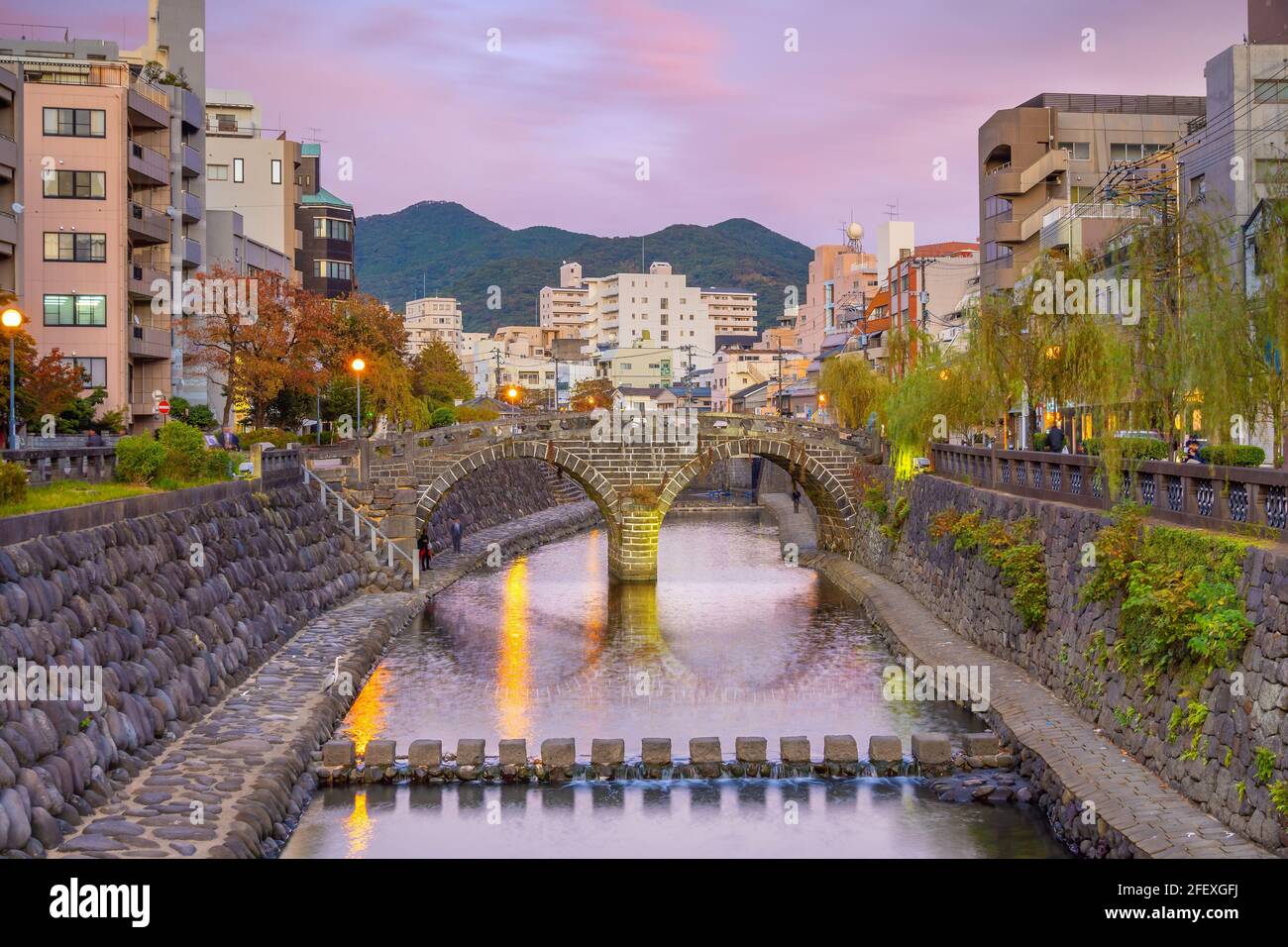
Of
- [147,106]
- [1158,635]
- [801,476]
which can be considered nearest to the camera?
[1158,635]

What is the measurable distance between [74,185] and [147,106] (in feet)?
15.8

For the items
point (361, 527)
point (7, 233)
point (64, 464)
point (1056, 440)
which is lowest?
point (361, 527)

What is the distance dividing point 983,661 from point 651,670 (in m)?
7.66

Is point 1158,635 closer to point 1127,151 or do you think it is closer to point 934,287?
point 1127,151

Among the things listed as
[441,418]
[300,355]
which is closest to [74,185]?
[300,355]

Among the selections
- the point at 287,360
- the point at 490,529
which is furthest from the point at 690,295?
the point at 287,360

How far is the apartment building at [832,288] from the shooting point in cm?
11350

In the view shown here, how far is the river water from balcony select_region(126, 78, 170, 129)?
20056 mm

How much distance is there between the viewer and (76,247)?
136 feet

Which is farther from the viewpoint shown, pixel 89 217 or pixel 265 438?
pixel 89 217

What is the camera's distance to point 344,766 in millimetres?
18594

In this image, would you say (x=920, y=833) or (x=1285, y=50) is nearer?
(x=920, y=833)

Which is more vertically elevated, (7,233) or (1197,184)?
(1197,184)

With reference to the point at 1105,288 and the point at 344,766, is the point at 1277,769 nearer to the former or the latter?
the point at 344,766
